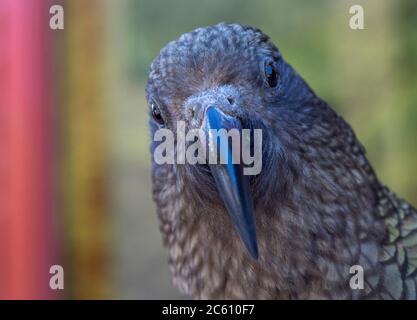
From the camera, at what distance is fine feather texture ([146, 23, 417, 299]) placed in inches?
32.7

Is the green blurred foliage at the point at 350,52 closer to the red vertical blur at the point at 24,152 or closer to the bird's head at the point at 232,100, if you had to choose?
the red vertical blur at the point at 24,152

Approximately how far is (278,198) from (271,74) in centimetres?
21

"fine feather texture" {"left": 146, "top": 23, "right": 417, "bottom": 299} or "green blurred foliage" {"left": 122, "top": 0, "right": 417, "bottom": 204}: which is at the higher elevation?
"green blurred foliage" {"left": 122, "top": 0, "right": 417, "bottom": 204}

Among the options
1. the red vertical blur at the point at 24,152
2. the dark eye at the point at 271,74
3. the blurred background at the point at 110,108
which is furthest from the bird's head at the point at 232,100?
the red vertical blur at the point at 24,152

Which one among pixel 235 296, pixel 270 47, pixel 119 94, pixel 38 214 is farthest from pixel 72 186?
pixel 270 47

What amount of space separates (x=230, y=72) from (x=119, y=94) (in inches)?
31.1

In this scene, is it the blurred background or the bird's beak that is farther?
the blurred background

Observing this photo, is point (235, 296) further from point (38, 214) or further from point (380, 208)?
point (38, 214)

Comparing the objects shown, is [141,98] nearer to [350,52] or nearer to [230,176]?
[350,52]

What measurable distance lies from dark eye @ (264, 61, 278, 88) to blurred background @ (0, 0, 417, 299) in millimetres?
467

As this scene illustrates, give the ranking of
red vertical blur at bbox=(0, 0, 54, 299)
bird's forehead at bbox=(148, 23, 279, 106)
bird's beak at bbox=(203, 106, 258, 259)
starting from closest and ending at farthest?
1. bird's beak at bbox=(203, 106, 258, 259)
2. bird's forehead at bbox=(148, 23, 279, 106)
3. red vertical blur at bbox=(0, 0, 54, 299)

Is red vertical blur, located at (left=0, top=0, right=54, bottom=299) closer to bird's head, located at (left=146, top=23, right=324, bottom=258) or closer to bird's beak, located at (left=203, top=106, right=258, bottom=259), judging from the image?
bird's head, located at (left=146, top=23, right=324, bottom=258)

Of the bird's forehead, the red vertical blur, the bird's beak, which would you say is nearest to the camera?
the bird's beak

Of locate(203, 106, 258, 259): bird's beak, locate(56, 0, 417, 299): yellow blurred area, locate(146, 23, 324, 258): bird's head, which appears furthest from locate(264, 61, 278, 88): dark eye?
locate(56, 0, 417, 299): yellow blurred area
